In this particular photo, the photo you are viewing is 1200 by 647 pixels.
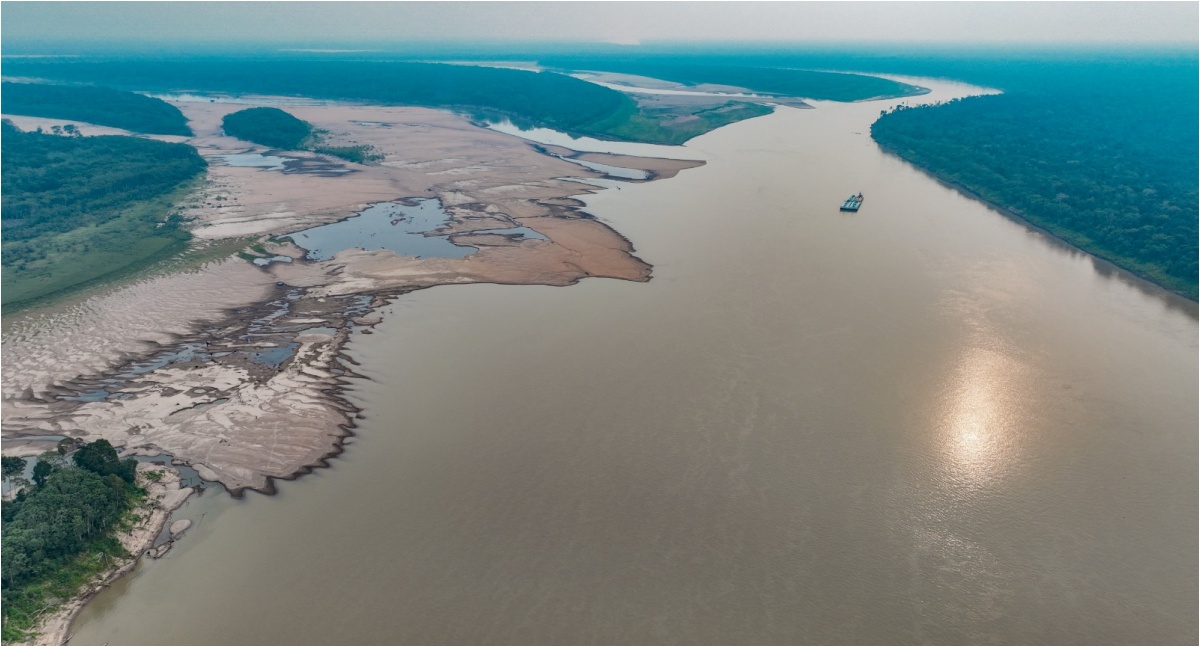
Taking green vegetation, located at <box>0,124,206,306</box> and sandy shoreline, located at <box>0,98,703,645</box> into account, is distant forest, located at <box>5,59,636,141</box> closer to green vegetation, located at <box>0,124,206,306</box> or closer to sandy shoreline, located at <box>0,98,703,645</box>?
sandy shoreline, located at <box>0,98,703,645</box>

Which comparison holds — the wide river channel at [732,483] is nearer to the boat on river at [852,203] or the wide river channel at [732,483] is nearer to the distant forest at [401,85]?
the boat on river at [852,203]

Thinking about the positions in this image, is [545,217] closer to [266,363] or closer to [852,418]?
[266,363]

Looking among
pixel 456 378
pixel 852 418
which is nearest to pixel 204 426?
pixel 456 378

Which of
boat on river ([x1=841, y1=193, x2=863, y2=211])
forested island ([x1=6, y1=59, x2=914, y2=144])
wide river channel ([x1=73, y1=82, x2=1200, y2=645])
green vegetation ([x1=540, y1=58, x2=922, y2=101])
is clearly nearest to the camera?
wide river channel ([x1=73, y1=82, x2=1200, y2=645])

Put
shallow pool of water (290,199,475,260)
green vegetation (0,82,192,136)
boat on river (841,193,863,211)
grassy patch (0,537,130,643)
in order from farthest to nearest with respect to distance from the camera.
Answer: green vegetation (0,82,192,136) → boat on river (841,193,863,211) → shallow pool of water (290,199,475,260) → grassy patch (0,537,130,643)

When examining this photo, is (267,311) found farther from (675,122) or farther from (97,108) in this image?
(97,108)

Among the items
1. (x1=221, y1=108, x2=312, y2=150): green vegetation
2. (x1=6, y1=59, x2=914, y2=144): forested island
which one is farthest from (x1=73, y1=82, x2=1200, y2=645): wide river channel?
(x1=6, y1=59, x2=914, y2=144): forested island

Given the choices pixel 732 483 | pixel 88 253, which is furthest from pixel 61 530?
pixel 88 253
